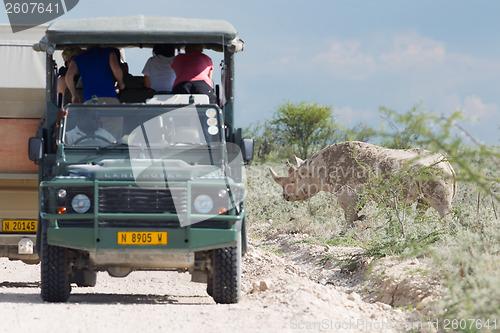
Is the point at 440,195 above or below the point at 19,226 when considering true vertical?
below

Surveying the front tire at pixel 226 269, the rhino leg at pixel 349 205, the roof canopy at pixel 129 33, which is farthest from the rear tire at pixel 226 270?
the rhino leg at pixel 349 205

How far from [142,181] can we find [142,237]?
0.56 meters

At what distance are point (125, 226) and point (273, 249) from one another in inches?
305

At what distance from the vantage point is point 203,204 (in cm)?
834

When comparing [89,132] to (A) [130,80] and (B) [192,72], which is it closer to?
(B) [192,72]

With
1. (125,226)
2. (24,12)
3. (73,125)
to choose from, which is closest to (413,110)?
(125,226)

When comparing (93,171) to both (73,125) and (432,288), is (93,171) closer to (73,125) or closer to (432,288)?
(73,125)

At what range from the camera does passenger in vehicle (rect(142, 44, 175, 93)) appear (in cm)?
1068

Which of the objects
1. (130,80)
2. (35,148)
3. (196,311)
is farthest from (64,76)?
(196,311)

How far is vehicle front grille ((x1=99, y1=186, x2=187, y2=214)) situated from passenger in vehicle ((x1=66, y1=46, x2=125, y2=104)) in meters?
2.10

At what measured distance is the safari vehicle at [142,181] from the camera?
8.26 m

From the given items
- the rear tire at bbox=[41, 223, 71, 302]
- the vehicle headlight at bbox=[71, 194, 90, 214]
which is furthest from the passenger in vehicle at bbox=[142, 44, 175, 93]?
the rear tire at bbox=[41, 223, 71, 302]

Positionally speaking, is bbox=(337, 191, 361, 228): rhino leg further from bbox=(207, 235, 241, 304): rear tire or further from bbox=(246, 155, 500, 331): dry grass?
bbox=(207, 235, 241, 304): rear tire

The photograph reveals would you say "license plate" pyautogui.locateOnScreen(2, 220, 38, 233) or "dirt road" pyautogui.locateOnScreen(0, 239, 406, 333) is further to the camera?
"license plate" pyautogui.locateOnScreen(2, 220, 38, 233)
